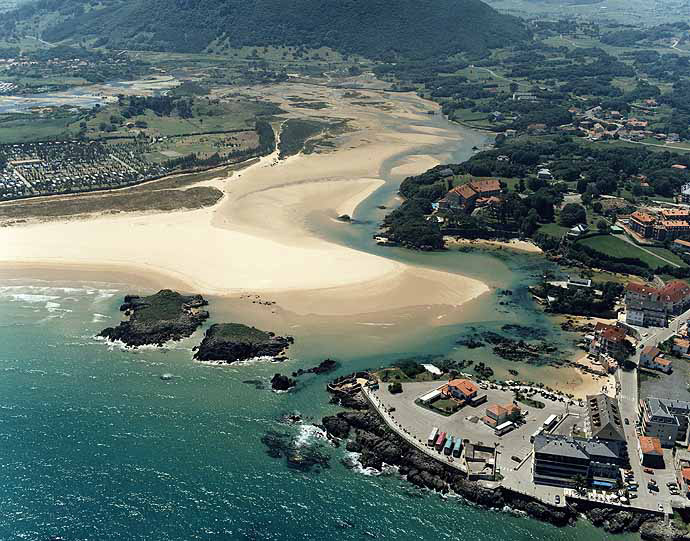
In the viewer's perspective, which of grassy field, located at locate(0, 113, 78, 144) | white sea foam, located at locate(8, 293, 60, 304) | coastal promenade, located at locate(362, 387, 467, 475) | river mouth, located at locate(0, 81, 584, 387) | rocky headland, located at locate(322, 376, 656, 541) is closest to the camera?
rocky headland, located at locate(322, 376, 656, 541)

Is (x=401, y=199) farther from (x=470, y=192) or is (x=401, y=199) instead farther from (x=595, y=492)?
(x=595, y=492)

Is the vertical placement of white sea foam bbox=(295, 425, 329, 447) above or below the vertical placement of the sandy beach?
below

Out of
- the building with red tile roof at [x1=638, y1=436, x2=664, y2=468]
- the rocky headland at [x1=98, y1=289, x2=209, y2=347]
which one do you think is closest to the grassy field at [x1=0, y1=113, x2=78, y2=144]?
the rocky headland at [x1=98, y1=289, x2=209, y2=347]

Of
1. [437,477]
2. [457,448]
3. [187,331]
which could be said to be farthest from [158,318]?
[437,477]

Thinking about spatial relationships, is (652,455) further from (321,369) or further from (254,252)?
(254,252)

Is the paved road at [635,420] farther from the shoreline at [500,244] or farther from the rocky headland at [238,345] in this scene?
the rocky headland at [238,345]

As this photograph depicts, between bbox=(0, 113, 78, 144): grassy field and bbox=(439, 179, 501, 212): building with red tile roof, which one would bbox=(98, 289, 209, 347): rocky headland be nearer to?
bbox=(439, 179, 501, 212): building with red tile roof

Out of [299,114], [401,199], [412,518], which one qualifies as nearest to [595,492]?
[412,518]
